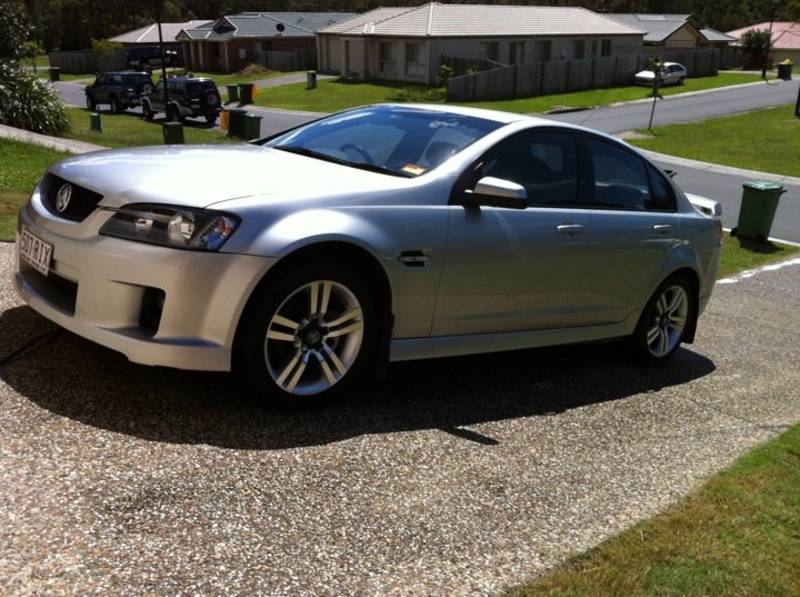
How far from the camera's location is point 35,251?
4.41 m

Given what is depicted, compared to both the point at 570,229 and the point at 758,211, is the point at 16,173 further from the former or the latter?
the point at 758,211

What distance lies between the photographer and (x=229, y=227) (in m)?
3.92

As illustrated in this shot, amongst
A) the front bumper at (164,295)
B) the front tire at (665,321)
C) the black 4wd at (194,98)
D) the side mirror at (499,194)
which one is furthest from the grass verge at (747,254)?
the black 4wd at (194,98)

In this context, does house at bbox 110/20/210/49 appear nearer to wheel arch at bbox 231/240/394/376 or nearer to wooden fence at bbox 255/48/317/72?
wooden fence at bbox 255/48/317/72

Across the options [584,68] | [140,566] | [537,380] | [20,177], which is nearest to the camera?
[140,566]

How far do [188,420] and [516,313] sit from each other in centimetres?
201

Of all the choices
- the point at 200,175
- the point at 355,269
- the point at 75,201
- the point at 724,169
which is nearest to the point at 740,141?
the point at 724,169

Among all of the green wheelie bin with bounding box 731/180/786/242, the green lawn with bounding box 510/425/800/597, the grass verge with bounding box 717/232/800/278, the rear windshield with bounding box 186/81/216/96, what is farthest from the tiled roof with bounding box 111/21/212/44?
the green lawn with bounding box 510/425/800/597

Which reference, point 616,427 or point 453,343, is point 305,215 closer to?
point 453,343

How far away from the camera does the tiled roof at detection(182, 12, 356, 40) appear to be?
226ft

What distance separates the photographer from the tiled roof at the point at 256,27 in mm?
68875

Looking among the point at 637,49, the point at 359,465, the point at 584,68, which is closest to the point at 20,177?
the point at 359,465

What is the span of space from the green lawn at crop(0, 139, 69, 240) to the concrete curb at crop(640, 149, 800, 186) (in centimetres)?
1842

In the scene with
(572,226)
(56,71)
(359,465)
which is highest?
(572,226)
